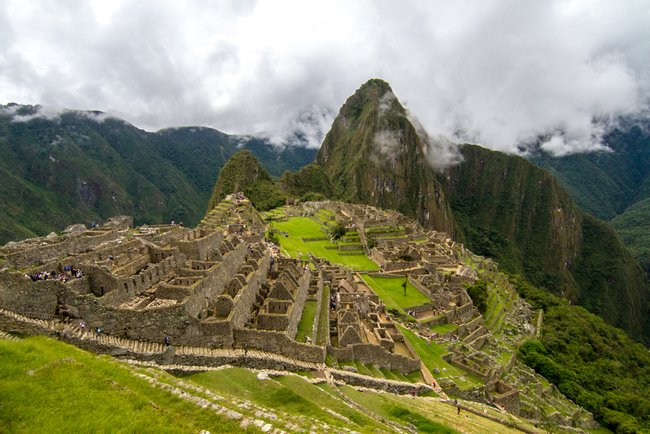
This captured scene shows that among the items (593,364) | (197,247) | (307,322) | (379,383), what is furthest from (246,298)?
(593,364)

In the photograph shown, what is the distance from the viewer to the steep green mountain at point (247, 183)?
4916 inches

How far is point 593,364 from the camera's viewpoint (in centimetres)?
5225

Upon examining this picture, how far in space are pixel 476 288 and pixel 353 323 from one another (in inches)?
1139

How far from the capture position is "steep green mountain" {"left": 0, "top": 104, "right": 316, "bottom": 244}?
399 feet

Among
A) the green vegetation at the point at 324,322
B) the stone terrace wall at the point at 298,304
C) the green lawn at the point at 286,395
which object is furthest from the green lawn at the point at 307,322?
the green lawn at the point at 286,395

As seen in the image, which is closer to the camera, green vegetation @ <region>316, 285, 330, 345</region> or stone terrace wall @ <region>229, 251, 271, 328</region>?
stone terrace wall @ <region>229, 251, 271, 328</region>

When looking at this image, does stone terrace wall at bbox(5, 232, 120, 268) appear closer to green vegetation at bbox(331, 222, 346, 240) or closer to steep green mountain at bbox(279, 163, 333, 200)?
green vegetation at bbox(331, 222, 346, 240)

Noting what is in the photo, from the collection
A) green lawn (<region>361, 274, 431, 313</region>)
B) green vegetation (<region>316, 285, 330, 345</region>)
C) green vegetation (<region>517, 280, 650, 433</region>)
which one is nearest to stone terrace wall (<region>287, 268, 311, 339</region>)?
green vegetation (<region>316, 285, 330, 345</region>)

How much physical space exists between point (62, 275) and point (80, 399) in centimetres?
978

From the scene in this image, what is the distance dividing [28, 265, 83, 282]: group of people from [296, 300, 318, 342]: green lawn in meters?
11.6

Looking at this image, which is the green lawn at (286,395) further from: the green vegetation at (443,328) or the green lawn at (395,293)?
the green vegetation at (443,328)

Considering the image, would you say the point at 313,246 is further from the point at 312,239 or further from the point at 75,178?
the point at 75,178

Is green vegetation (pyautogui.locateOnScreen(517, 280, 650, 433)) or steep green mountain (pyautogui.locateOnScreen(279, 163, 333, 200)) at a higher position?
steep green mountain (pyautogui.locateOnScreen(279, 163, 333, 200))

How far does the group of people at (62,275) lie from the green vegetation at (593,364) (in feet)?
143
